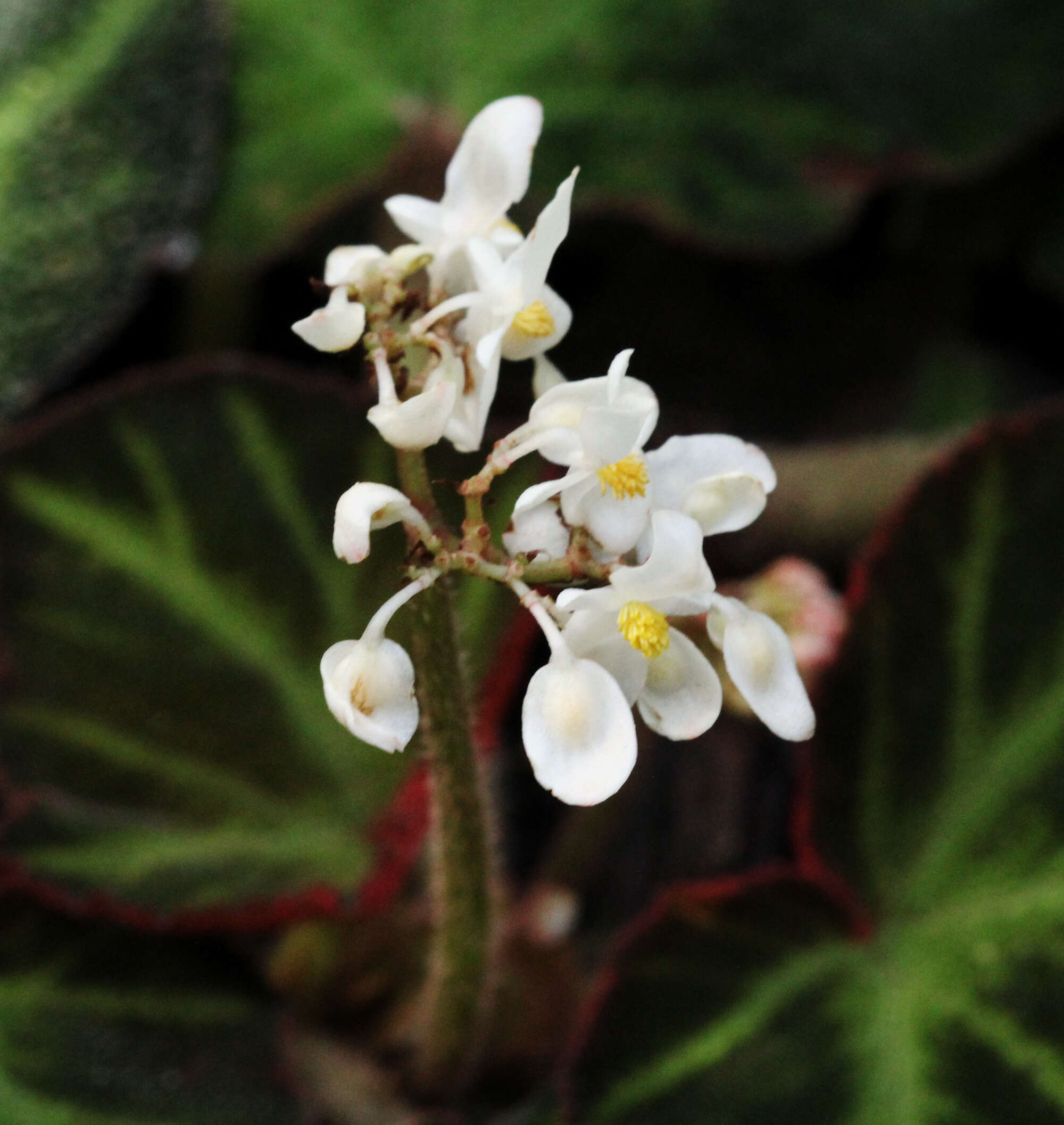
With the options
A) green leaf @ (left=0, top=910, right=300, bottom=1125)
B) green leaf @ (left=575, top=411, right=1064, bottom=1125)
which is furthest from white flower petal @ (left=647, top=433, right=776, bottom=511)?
green leaf @ (left=0, top=910, right=300, bottom=1125)

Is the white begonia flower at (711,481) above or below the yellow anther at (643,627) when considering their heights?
above

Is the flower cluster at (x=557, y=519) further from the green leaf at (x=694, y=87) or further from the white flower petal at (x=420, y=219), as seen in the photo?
the green leaf at (x=694, y=87)

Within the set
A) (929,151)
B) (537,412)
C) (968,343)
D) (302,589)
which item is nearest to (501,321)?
(537,412)

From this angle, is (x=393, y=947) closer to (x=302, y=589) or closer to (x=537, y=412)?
(x=302, y=589)

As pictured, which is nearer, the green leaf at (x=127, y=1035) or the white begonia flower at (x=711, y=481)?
the white begonia flower at (x=711, y=481)

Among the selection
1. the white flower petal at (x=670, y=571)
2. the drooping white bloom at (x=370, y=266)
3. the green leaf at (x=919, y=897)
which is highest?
the drooping white bloom at (x=370, y=266)

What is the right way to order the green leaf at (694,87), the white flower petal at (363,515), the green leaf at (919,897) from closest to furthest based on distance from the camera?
the white flower petal at (363,515) < the green leaf at (919,897) < the green leaf at (694,87)

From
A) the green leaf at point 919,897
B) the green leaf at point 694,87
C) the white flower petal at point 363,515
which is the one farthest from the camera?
the green leaf at point 694,87

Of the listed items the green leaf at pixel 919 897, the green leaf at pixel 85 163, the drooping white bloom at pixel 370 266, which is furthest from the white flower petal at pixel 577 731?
the green leaf at pixel 85 163
